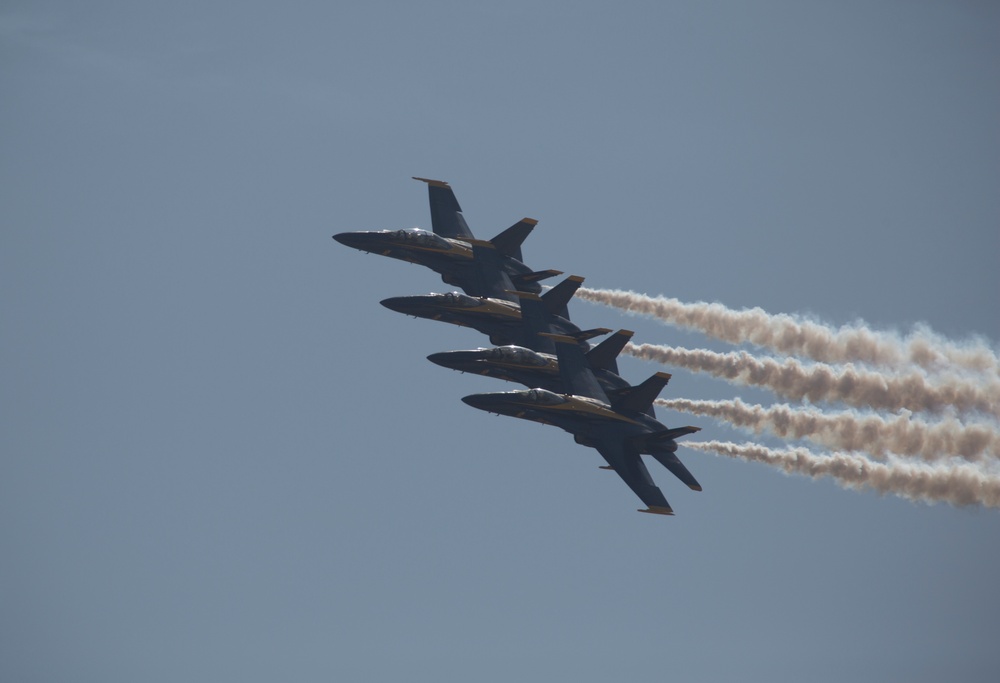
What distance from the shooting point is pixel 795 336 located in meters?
99.0

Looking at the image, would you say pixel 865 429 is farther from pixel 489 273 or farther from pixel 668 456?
pixel 489 273

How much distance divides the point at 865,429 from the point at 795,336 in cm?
843

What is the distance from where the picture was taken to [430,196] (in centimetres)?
10475

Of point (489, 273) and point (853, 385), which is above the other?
point (489, 273)

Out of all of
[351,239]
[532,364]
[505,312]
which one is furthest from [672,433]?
[351,239]

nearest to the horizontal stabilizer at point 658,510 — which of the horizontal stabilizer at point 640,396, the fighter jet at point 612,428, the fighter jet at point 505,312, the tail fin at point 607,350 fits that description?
the fighter jet at point 612,428

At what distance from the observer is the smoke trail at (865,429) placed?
299 ft

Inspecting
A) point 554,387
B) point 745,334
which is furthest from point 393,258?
point 745,334

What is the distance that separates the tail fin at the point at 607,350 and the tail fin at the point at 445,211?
15745 mm

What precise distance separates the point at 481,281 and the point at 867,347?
24.0 m

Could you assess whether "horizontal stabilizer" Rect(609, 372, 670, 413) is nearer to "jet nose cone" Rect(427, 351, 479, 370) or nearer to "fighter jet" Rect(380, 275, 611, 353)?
"fighter jet" Rect(380, 275, 611, 353)

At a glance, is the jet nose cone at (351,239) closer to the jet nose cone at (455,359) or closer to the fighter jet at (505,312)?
the fighter jet at (505,312)

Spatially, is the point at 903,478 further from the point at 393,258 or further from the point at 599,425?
the point at 393,258

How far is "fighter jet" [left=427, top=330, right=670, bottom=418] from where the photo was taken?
9050cm
